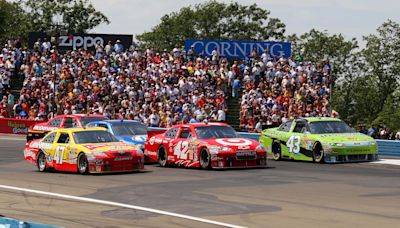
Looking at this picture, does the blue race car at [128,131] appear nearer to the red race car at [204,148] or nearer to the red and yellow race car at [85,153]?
the red race car at [204,148]

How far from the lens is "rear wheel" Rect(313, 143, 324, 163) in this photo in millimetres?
26277

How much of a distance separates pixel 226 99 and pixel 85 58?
9000 millimetres

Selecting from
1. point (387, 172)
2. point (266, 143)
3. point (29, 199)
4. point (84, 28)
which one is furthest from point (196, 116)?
point (84, 28)

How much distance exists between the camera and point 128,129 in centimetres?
2714

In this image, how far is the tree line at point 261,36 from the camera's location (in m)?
55.8

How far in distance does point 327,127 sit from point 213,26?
61.6 metres

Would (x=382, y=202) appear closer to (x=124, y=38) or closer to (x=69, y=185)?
(x=69, y=185)

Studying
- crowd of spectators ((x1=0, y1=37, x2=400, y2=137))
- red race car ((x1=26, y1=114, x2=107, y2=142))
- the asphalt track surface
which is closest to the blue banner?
crowd of spectators ((x1=0, y1=37, x2=400, y2=137))

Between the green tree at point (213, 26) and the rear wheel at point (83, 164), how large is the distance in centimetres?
6427

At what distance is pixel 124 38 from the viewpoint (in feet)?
170

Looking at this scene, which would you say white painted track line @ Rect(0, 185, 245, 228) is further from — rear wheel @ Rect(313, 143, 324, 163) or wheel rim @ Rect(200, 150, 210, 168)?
rear wheel @ Rect(313, 143, 324, 163)

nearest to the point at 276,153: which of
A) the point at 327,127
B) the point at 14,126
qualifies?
the point at 327,127

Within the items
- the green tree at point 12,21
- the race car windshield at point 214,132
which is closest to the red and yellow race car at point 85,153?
the race car windshield at point 214,132

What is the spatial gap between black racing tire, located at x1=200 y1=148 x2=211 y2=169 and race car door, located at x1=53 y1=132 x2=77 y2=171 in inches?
135
